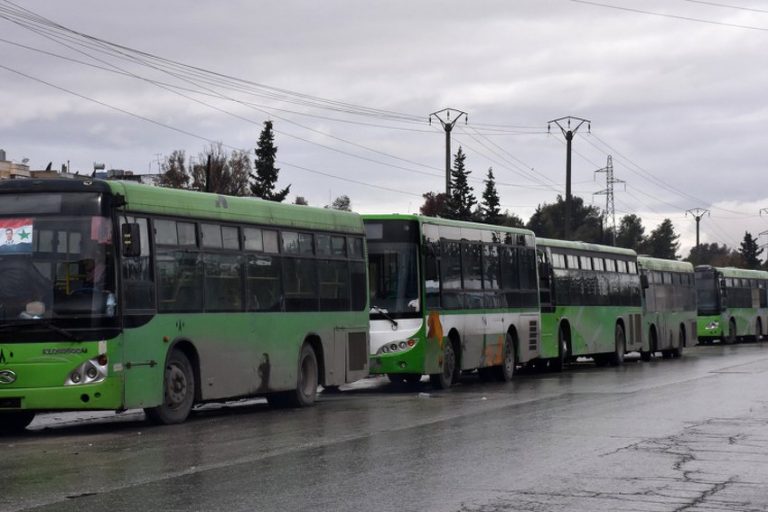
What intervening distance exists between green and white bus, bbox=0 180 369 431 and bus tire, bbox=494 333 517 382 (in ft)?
29.0

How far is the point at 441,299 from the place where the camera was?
26.5 metres

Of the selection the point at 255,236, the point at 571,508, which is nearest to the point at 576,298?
the point at 255,236

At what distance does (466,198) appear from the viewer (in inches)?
3713

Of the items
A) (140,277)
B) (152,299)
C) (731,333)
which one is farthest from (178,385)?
(731,333)

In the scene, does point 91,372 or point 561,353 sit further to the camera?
point 561,353

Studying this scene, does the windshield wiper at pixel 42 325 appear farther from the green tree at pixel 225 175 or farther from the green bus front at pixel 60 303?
the green tree at pixel 225 175

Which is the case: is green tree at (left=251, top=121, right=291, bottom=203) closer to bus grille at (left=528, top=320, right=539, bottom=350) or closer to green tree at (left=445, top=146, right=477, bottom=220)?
green tree at (left=445, top=146, right=477, bottom=220)

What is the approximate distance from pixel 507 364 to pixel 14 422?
1440 cm

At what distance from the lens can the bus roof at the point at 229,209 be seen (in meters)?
17.3

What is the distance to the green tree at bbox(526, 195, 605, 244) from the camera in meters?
171

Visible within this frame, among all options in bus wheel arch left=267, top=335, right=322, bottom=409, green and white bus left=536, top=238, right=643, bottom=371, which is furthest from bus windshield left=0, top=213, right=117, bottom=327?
green and white bus left=536, top=238, right=643, bottom=371

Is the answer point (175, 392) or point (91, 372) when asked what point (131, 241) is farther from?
point (175, 392)

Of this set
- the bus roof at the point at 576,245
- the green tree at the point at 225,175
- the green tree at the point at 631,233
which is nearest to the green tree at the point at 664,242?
the green tree at the point at 631,233

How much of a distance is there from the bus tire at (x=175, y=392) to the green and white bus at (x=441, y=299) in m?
7.49
